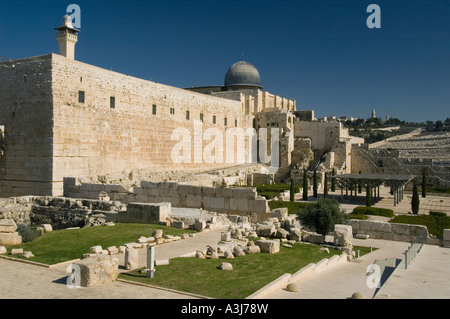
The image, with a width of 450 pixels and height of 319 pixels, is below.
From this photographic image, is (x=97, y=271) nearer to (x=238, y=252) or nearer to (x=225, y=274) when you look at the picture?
(x=225, y=274)

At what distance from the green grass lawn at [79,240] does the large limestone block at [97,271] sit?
167 centimetres

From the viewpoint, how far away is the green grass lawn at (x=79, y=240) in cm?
905

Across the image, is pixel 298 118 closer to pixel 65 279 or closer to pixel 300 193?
pixel 300 193

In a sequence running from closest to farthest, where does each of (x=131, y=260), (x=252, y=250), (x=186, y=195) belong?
(x=131, y=260) → (x=252, y=250) → (x=186, y=195)

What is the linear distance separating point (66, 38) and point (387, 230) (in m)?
20.5

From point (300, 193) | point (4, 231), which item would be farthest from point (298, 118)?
point (4, 231)

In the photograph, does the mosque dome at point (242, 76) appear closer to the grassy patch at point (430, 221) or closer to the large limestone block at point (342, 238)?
the grassy patch at point (430, 221)

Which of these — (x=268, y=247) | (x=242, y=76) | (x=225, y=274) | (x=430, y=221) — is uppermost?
(x=242, y=76)

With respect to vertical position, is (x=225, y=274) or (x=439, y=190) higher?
Result: (x=439, y=190)

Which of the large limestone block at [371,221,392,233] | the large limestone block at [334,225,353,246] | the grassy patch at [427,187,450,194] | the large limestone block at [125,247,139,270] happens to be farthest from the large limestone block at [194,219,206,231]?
the grassy patch at [427,187,450,194]

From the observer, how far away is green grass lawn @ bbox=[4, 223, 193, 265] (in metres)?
9.05

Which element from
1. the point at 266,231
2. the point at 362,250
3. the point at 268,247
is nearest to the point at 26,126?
the point at 266,231

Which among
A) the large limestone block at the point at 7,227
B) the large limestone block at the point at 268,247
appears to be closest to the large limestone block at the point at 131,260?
the large limestone block at the point at 268,247

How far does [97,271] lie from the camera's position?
687 centimetres
